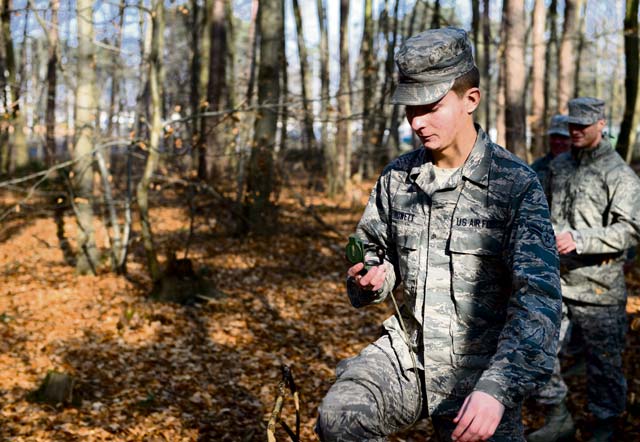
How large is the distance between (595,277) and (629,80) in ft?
17.1

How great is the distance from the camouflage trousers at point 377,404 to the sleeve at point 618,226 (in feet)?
7.90

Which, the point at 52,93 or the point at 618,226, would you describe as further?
the point at 52,93

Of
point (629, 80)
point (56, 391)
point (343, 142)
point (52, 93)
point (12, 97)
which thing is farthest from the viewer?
point (343, 142)

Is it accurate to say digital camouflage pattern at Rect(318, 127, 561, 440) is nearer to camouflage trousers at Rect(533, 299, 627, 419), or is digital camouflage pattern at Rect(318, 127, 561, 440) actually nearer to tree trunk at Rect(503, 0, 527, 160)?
camouflage trousers at Rect(533, 299, 627, 419)

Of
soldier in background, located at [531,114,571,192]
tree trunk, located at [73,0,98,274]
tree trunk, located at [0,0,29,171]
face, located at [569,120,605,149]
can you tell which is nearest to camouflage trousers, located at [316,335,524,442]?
face, located at [569,120,605,149]

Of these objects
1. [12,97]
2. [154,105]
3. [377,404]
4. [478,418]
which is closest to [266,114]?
[154,105]

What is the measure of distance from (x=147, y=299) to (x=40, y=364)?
8.37 feet

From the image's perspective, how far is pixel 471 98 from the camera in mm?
2744

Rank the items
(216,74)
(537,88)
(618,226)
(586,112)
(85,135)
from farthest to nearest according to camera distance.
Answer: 1. (216,74)
2. (537,88)
3. (85,135)
4. (586,112)
5. (618,226)

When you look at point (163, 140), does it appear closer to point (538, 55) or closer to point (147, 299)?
point (147, 299)

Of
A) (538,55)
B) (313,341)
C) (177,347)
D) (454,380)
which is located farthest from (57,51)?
(538,55)

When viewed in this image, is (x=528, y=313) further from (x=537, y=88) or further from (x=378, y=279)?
(x=537, y=88)

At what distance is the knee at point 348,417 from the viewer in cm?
250

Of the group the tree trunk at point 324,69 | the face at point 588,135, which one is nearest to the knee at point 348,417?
the face at point 588,135
